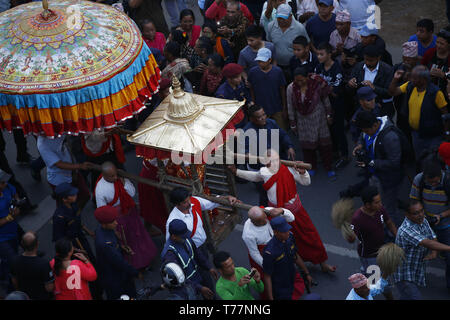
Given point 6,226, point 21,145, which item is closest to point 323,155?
point 6,226

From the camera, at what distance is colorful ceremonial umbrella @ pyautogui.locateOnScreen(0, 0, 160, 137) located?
5688 mm

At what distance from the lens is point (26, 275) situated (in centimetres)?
542

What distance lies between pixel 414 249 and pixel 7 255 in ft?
14.1

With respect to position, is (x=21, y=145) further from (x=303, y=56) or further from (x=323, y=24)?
(x=323, y=24)

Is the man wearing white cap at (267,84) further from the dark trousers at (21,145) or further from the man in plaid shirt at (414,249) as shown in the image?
the dark trousers at (21,145)

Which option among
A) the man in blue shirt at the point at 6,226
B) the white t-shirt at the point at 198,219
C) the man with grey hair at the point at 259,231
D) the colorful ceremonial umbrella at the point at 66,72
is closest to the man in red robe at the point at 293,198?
the man with grey hair at the point at 259,231

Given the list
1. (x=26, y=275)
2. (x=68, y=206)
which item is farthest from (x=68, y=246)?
(x=68, y=206)

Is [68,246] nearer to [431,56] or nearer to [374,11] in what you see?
[431,56]

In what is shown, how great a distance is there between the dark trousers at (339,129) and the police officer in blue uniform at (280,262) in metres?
2.65

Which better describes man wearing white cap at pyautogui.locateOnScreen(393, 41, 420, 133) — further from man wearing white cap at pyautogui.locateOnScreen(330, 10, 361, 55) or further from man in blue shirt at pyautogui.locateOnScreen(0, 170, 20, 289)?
man in blue shirt at pyautogui.locateOnScreen(0, 170, 20, 289)

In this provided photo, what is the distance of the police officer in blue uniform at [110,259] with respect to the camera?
566 cm

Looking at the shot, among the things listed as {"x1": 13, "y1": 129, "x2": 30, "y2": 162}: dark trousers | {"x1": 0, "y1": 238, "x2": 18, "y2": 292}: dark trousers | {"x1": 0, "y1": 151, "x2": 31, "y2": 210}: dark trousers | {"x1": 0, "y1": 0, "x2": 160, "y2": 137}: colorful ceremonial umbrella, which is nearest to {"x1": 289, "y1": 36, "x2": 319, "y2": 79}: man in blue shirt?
{"x1": 0, "y1": 0, "x2": 160, "y2": 137}: colorful ceremonial umbrella

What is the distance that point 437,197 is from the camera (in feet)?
19.2

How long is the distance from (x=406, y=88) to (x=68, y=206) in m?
4.23
